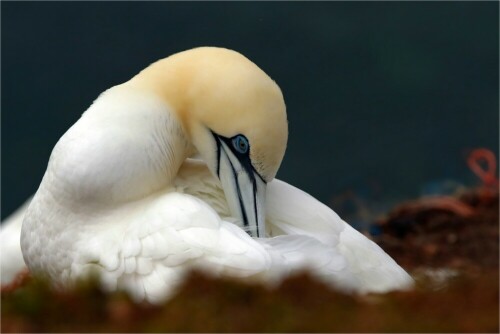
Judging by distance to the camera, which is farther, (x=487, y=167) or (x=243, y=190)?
(x=487, y=167)

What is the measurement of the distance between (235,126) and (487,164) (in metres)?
4.34

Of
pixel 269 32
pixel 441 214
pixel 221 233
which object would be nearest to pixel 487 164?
pixel 441 214

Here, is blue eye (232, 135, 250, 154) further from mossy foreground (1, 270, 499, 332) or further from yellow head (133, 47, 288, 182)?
mossy foreground (1, 270, 499, 332)

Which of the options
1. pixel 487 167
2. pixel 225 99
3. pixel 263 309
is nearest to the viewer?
pixel 263 309

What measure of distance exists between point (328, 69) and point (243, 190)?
5.72 meters

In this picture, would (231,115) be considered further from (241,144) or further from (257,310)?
(257,310)

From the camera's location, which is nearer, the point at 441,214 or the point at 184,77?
the point at 184,77

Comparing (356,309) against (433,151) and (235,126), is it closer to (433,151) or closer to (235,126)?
(235,126)

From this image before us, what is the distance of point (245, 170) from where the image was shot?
212 inches

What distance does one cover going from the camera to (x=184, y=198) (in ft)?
16.6

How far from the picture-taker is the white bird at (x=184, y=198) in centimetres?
481

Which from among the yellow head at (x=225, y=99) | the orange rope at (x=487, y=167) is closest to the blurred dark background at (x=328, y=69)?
the orange rope at (x=487, y=167)

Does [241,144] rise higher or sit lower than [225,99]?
lower

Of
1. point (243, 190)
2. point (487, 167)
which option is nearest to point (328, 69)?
point (487, 167)
